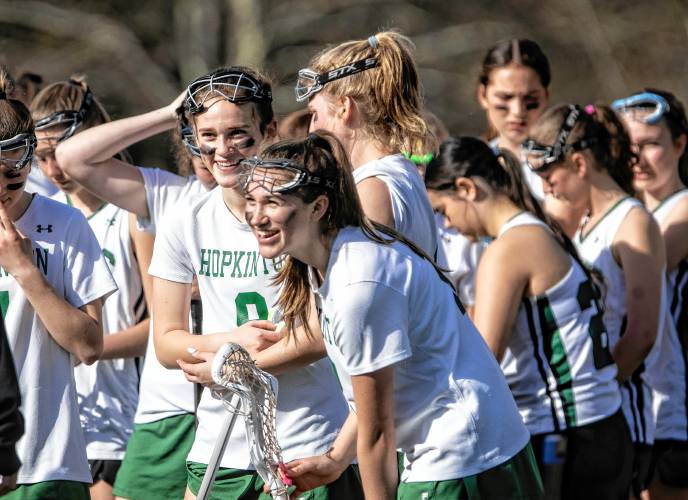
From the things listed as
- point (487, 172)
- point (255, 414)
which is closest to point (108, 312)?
point (487, 172)

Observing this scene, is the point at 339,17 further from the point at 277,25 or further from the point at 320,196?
the point at 320,196

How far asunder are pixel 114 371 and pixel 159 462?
2.13 ft

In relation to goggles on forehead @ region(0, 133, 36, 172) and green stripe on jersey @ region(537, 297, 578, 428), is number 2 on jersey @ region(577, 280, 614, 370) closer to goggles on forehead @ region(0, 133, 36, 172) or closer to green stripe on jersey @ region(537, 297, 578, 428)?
green stripe on jersey @ region(537, 297, 578, 428)

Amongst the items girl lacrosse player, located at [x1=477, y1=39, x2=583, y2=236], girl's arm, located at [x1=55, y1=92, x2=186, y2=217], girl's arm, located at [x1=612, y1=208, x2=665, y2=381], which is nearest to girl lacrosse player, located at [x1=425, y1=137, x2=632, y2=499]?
girl's arm, located at [x1=612, y1=208, x2=665, y2=381]

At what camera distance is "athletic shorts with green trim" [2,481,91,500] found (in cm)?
409

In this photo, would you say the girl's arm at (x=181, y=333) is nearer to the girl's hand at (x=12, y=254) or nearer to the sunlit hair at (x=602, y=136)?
the girl's hand at (x=12, y=254)

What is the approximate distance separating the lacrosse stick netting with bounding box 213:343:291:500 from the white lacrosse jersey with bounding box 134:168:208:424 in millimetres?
1275

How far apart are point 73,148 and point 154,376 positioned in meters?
0.96

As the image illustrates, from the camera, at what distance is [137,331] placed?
5.47 m

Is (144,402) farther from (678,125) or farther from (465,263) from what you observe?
(678,125)

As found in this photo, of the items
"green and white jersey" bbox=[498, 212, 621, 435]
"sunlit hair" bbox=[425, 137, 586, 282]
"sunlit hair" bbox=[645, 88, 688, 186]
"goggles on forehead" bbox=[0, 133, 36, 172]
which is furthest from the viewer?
"sunlit hair" bbox=[645, 88, 688, 186]

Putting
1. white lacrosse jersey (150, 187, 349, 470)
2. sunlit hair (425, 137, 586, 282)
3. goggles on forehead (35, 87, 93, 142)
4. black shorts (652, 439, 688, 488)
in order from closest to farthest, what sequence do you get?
1. white lacrosse jersey (150, 187, 349, 470)
2. sunlit hair (425, 137, 586, 282)
3. goggles on forehead (35, 87, 93, 142)
4. black shorts (652, 439, 688, 488)

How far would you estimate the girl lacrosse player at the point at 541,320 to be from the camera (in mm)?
4902

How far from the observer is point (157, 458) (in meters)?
5.16
